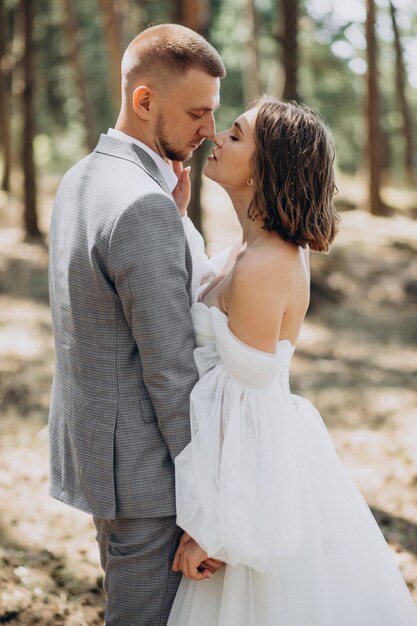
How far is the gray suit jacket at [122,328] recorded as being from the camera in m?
2.20

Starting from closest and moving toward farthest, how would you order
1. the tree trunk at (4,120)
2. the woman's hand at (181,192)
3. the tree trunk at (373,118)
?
the woman's hand at (181,192), the tree trunk at (373,118), the tree trunk at (4,120)

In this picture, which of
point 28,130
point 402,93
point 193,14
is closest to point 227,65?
point 402,93

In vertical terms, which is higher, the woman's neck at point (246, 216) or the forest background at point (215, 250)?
the woman's neck at point (246, 216)

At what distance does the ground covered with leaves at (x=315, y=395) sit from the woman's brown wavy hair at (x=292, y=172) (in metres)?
2.32

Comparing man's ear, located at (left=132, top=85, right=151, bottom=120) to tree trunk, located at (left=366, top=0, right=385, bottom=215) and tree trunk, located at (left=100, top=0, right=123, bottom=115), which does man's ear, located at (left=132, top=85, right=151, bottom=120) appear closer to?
tree trunk, located at (left=100, top=0, right=123, bottom=115)

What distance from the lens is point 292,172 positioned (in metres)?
2.37

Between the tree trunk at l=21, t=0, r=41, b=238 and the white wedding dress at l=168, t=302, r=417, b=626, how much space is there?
10085 millimetres

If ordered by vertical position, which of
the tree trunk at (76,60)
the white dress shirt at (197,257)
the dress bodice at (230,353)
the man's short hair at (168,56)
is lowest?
the tree trunk at (76,60)

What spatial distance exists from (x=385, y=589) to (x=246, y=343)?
1.00m

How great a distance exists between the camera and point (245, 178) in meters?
2.49

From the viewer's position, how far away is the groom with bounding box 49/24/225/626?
2.21 m

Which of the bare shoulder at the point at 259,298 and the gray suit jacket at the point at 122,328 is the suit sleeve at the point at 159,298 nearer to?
the gray suit jacket at the point at 122,328

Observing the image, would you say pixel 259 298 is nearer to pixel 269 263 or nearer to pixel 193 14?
pixel 269 263

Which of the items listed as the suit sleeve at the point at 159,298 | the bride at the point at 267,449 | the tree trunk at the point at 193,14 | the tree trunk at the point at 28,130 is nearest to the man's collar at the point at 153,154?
the bride at the point at 267,449
